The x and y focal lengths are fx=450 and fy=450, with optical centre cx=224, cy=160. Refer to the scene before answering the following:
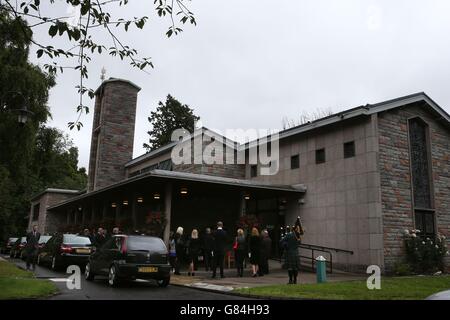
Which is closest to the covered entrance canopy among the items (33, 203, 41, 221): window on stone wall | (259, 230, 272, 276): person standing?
(259, 230, 272, 276): person standing

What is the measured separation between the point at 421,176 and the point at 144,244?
14.2 metres

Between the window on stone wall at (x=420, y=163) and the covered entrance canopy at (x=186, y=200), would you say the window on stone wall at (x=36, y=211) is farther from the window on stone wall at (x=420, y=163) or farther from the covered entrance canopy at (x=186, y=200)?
the window on stone wall at (x=420, y=163)

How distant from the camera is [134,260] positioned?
1282 centimetres

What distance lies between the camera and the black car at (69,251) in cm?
1830

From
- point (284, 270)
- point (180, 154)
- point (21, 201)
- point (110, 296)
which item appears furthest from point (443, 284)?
point (21, 201)

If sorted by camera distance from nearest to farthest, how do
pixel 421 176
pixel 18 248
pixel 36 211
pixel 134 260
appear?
pixel 134 260
pixel 421 176
pixel 18 248
pixel 36 211

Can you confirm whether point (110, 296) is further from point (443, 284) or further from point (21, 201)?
point (21, 201)

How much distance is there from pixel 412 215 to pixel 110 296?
46.6 feet

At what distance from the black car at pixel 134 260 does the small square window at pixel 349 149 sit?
10.4m

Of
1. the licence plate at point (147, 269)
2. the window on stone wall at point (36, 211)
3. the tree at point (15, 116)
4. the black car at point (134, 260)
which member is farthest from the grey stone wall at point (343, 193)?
the window on stone wall at point (36, 211)

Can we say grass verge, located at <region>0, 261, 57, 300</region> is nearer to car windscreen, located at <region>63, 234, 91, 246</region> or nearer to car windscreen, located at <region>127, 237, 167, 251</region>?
car windscreen, located at <region>127, 237, 167, 251</region>

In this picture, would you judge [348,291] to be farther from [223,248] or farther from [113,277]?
[113,277]

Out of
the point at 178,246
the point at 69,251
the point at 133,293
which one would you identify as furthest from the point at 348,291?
the point at 69,251

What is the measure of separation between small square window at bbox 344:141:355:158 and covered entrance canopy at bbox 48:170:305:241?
3052mm
